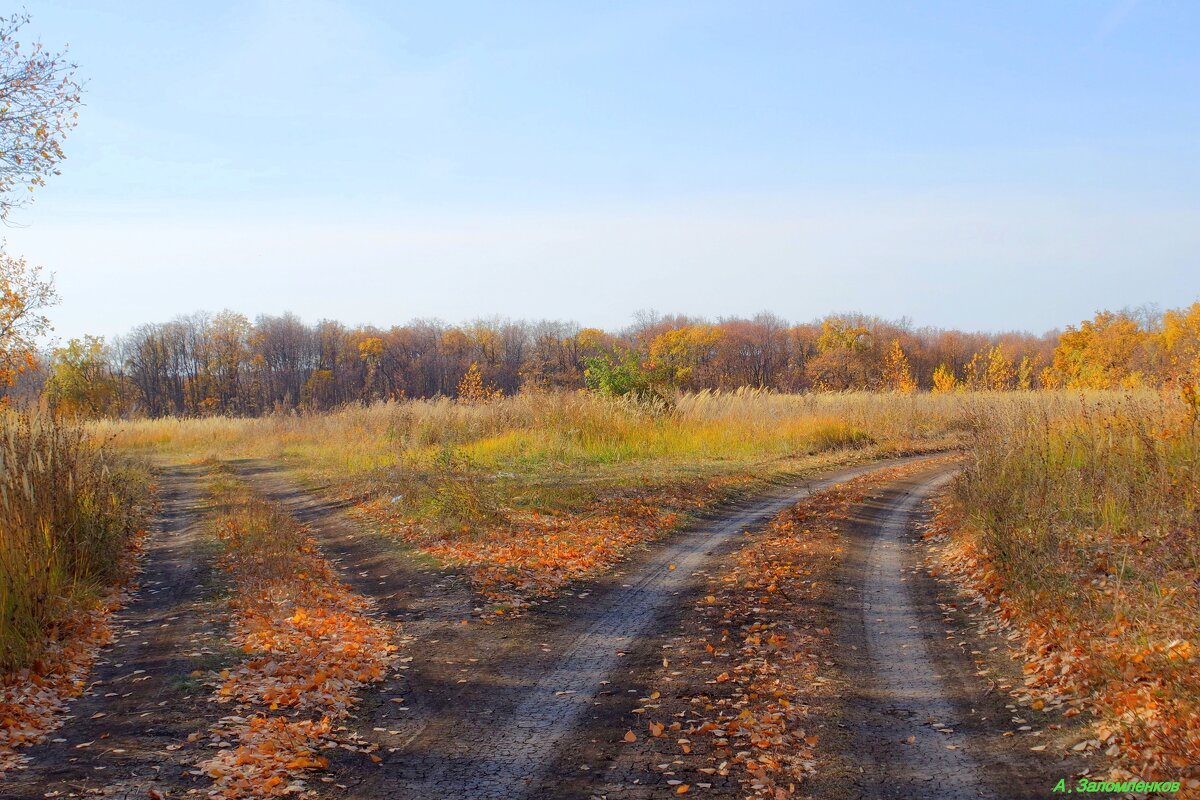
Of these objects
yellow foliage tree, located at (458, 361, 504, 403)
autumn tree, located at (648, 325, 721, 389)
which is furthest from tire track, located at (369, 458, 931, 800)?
autumn tree, located at (648, 325, 721, 389)

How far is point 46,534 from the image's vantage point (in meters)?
7.67

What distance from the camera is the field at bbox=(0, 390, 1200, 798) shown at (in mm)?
4750

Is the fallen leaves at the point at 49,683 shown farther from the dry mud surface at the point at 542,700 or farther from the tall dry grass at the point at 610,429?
the tall dry grass at the point at 610,429

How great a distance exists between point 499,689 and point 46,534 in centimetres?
482

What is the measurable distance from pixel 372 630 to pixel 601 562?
341cm

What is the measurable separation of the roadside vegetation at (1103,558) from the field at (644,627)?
0.03 m

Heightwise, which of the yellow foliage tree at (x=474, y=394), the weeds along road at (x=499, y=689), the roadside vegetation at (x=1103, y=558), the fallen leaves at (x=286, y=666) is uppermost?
the yellow foliage tree at (x=474, y=394)

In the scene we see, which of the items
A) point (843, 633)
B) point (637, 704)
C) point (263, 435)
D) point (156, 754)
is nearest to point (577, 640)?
point (637, 704)

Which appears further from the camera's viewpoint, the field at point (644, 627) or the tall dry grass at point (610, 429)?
the tall dry grass at point (610, 429)

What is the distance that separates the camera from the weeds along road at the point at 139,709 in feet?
14.9

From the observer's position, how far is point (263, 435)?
115 feet

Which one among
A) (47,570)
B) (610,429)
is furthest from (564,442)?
(47,570)

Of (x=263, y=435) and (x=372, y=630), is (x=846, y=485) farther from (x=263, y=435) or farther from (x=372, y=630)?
(x=263, y=435)

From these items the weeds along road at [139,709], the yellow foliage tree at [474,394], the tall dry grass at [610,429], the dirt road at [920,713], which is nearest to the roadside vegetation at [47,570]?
the weeds along road at [139,709]
